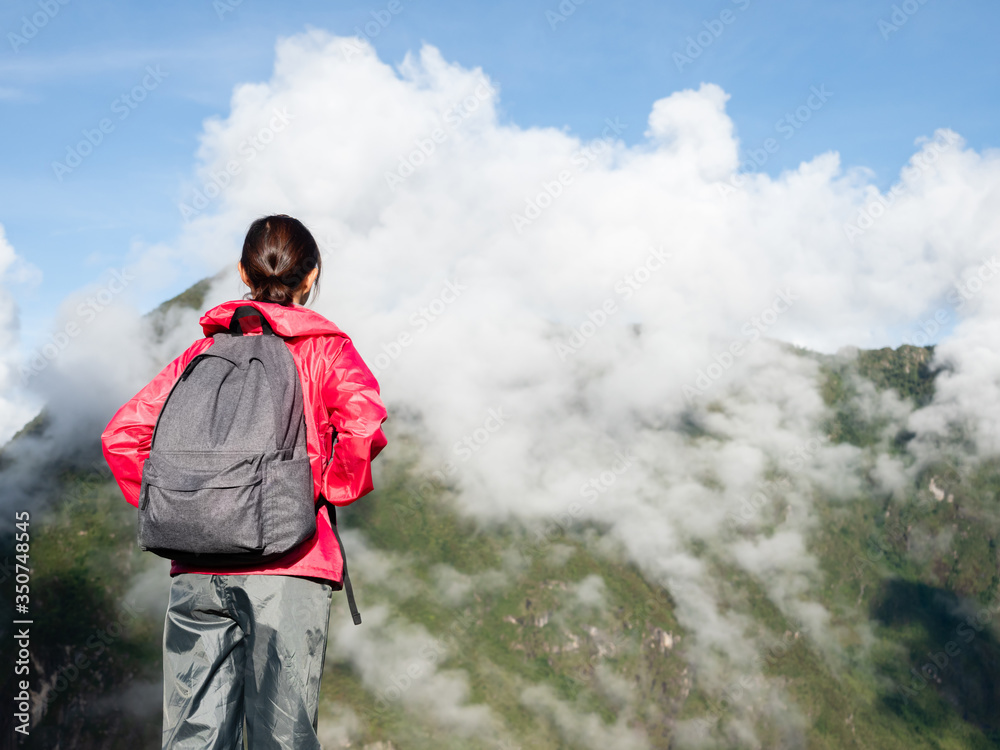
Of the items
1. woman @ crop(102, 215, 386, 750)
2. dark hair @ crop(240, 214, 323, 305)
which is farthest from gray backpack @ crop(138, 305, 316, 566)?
dark hair @ crop(240, 214, 323, 305)

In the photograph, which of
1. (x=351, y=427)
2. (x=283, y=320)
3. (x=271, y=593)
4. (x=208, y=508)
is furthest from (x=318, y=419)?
(x=271, y=593)

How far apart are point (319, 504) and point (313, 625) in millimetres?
742

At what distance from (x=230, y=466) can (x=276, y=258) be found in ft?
5.03

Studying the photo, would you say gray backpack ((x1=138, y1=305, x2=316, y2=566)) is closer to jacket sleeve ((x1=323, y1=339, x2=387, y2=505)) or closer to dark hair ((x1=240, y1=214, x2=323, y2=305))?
jacket sleeve ((x1=323, y1=339, x2=387, y2=505))

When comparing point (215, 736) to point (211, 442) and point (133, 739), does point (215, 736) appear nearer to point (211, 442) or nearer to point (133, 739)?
point (211, 442)

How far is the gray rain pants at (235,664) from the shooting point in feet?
12.2

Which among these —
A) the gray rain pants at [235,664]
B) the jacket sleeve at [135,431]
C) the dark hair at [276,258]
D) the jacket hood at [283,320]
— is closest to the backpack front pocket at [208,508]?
the gray rain pants at [235,664]

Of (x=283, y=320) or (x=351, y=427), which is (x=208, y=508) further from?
(x=283, y=320)

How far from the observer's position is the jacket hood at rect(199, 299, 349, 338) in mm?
3990

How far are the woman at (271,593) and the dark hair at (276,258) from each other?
0.65 ft

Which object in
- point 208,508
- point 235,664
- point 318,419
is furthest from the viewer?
point 318,419

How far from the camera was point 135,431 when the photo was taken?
407 centimetres

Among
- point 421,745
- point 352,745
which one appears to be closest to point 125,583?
point 352,745

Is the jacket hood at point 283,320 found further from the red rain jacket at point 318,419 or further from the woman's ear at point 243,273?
the woman's ear at point 243,273
